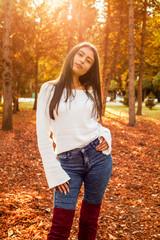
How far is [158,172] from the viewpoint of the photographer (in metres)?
6.26

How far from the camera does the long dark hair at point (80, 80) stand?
2.02 meters

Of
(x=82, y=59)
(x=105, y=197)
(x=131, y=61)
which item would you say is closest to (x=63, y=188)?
(x=82, y=59)

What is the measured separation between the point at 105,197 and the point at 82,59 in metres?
3.44

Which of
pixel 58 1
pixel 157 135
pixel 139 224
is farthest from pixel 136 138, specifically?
pixel 58 1

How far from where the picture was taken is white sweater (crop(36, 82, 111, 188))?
1.92 meters

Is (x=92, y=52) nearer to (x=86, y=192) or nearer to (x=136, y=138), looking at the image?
(x=86, y=192)

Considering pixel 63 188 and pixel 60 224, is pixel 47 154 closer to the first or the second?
pixel 63 188

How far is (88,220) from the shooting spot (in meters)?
2.21

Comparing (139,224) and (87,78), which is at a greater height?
(87,78)

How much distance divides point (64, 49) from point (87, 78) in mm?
18650

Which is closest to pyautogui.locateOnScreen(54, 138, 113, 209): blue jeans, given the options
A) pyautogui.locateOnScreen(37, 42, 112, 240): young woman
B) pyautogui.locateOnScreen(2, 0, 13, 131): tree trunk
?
pyautogui.locateOnScreen(37, 42, 112, 240): young woman

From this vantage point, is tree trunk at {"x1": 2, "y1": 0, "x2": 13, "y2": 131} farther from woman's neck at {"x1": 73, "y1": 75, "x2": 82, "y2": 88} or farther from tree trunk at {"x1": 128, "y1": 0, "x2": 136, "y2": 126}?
woman's neck at {"x1": 73, "y1": 75, "x2": 82, "y2": 88}

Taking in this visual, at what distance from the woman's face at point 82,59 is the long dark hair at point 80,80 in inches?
1.2

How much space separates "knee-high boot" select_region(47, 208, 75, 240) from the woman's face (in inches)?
51.7
